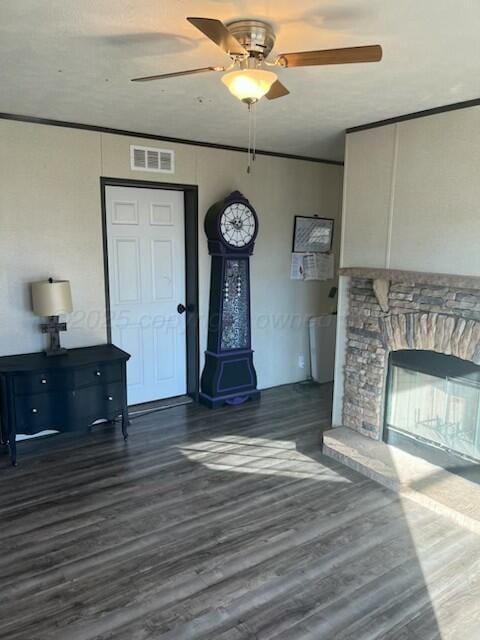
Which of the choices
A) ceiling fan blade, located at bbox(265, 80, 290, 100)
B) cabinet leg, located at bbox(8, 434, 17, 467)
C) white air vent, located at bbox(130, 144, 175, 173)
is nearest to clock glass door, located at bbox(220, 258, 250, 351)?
white air vent, located at bbox(130, 144, 175, 173)

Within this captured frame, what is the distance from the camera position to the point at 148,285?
Result: 444 cm

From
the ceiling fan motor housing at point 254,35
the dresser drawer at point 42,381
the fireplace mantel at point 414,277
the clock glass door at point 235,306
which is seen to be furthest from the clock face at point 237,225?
the ceiling fan motor housing at point 254,35

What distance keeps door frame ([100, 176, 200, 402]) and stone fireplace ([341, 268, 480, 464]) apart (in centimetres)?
149

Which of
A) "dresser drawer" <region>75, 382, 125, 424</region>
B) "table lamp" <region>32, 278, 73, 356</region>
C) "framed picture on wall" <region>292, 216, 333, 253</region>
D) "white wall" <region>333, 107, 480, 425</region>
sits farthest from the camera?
"framed picture on wall" <region>292, 216, 333, 253</region>

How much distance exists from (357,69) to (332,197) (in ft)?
9.77

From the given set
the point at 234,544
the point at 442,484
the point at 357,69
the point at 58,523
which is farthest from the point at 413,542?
the point at 357,69

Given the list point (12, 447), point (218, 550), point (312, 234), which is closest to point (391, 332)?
point (218, 550)

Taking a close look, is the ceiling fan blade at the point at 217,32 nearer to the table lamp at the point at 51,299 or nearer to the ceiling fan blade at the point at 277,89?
the ceiling fan blade at the point at 277,89

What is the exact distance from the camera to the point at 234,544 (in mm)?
2629

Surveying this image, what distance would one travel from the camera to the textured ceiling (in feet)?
Answer: 6.11

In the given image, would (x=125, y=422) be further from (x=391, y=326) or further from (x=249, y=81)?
(x=249, y=81)

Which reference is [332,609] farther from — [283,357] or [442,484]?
[283,357]

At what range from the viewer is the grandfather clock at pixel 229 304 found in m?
4.41

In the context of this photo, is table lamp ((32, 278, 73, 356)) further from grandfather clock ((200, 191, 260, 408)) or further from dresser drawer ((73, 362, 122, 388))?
grandfather clock ((200, 191, 260, 408))
